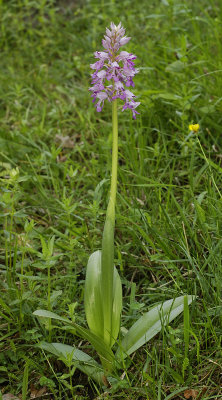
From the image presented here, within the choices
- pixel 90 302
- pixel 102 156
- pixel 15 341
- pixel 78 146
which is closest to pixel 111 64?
pixel 90 302

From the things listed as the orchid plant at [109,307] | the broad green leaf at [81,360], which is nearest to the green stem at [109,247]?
the orchid plant at [109,307]

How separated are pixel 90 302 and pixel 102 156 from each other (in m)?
1.36

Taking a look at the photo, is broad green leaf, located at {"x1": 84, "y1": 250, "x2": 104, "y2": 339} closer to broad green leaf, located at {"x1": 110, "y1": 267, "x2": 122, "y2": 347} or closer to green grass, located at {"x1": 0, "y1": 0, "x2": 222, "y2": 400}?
broad green leaf, located at {"x1": 110, "y1": 267, "x2": 122, "y2": 347}

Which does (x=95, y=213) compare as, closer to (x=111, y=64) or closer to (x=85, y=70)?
(x=111, y=64)

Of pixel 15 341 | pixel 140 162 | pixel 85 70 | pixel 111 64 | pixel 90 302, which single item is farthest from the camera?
pixel 85 70

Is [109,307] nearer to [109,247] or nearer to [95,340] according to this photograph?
[95,340]

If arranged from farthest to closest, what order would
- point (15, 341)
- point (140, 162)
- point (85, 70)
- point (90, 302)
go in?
1. point (85, 70)
2. point (140, 162)
3. point (15, 341)
4. point (90, 302)

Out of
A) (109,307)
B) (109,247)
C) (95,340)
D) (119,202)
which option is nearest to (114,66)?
(109,247)

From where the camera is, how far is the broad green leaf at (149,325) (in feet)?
5.74

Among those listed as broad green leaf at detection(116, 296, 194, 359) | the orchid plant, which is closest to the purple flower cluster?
the orchid plant

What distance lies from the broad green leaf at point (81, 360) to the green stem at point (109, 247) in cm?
15

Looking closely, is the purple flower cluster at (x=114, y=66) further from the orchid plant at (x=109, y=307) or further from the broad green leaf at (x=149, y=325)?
the broad green leaf at (x=149, y=325)

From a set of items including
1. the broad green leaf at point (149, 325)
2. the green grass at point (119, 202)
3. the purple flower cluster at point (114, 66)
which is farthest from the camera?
the green grass at point (119, 202)

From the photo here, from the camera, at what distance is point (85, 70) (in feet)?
13.6
